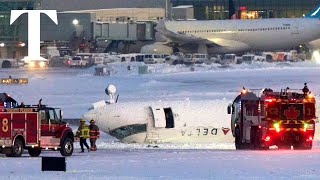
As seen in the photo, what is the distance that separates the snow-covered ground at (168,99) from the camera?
1028 inches

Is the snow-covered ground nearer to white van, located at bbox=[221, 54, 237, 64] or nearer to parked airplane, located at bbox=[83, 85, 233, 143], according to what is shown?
parked airplane, located at bbox=[83, 85, 233, 143]

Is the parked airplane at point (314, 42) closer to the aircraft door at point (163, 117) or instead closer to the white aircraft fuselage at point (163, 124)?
the white aircraft fuselage at point (163, 124)

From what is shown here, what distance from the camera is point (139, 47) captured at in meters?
113

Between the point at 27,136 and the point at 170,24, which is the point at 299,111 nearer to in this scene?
the point at 27,136

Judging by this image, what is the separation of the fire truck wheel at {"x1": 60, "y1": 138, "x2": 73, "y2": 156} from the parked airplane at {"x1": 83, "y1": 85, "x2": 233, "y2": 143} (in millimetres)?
9394

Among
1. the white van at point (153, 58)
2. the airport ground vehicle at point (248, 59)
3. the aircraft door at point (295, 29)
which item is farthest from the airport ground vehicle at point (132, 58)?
the aircraft door at point (295, 29)

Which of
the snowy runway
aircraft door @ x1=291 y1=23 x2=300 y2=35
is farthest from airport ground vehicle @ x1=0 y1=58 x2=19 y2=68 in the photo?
the snowy runway

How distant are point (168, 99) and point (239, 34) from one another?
49.9m

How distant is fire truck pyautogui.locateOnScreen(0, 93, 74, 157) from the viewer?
32.6 m

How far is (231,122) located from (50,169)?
611 inches

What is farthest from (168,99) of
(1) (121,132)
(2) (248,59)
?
(2) (248,59)

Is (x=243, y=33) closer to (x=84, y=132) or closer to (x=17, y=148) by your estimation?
(x=84, y=132)

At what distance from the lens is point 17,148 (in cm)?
3269

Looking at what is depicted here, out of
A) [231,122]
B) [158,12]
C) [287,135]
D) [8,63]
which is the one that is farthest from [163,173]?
[158,12]
